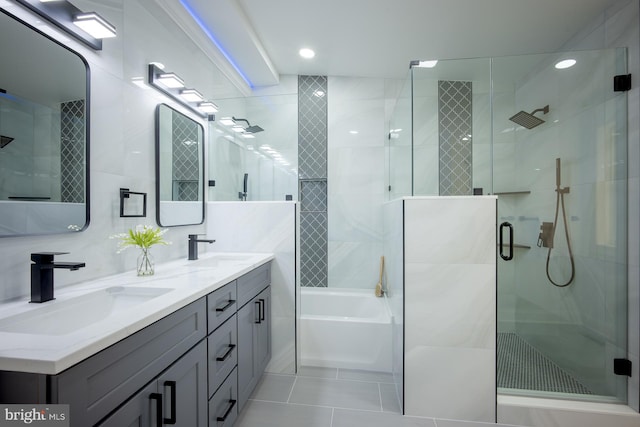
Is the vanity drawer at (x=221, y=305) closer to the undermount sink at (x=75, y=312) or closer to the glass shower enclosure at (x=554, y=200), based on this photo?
the undermount sink at (x=75, y=312)

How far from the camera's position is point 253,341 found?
6.26 feet

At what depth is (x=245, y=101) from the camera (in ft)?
8.36

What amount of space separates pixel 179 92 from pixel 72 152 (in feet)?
3.32

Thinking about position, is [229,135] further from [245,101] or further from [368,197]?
[368,197]

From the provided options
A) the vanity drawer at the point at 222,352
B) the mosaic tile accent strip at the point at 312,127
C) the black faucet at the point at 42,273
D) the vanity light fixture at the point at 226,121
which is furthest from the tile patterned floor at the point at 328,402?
the vanity light fixture at the point at 226,121

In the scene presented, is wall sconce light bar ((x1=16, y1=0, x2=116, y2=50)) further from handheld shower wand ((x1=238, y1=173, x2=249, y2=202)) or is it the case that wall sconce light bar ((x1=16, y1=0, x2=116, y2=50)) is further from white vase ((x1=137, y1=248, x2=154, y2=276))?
handheld shower wand ((x1=238, y1=173, x2=249, y2=202))

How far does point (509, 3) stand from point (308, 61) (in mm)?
1734

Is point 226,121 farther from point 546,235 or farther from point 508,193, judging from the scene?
point 546,235

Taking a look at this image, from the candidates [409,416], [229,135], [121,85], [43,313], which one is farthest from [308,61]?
[409,416]

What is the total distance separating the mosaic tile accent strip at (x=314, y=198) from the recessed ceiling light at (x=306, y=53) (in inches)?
50.1

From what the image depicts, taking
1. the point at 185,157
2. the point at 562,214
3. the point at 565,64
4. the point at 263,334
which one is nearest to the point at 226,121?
the point at 185,157

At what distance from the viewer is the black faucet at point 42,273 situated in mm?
1061

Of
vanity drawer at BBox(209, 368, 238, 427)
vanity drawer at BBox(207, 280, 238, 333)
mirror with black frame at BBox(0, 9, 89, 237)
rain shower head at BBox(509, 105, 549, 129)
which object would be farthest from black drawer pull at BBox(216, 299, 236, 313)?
rain shower head at BBox(509, 105, 549, 129)

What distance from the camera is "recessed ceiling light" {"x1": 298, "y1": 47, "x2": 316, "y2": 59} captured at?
275cm
